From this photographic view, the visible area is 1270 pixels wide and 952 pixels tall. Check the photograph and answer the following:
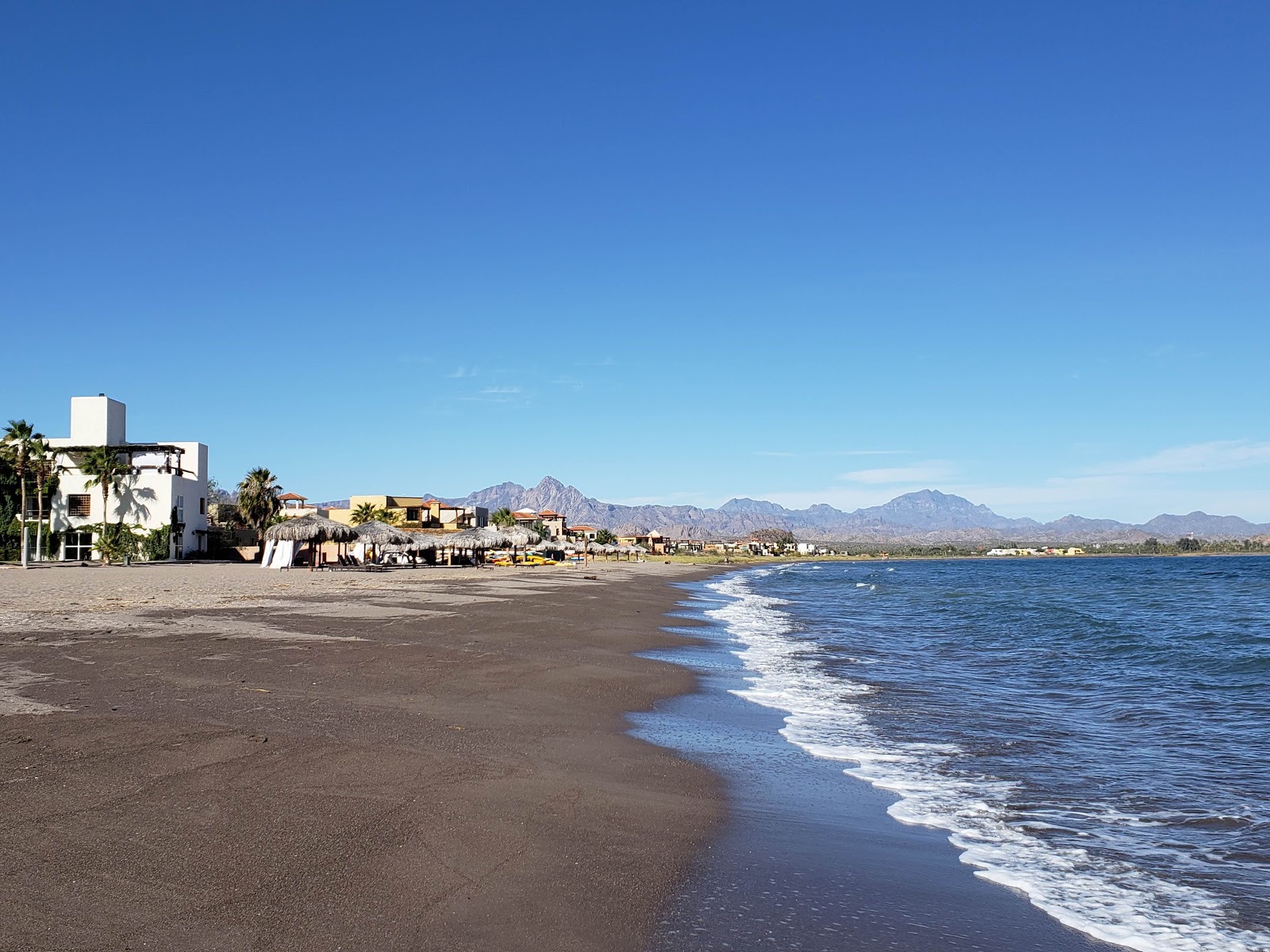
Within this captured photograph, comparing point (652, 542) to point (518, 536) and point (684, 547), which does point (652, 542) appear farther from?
point (518, 536)

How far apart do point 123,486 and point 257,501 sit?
55.6 ft

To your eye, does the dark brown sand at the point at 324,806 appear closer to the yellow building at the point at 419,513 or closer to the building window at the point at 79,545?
the building window at the point at 79,545

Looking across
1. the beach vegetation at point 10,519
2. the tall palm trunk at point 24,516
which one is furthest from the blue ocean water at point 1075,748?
the beach vegetation at point 10,519

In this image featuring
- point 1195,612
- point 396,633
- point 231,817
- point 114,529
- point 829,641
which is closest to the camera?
point 231,817

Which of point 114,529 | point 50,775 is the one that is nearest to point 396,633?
point 50,775

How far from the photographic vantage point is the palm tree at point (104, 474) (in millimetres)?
40375

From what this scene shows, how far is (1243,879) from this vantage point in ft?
16.8

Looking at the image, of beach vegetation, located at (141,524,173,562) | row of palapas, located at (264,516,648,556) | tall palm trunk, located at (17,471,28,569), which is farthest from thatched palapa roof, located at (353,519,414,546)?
tall palm trunk, located at (17,471,28,569)

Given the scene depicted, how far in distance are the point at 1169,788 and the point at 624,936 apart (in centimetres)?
546

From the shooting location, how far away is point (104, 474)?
4031 centimetres

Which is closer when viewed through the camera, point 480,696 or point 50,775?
point 50,775

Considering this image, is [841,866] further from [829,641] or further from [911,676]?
[829,641]

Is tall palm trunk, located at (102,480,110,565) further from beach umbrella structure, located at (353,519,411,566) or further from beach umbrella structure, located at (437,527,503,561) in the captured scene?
beach umbrella structure, located at (437,527,503,561)

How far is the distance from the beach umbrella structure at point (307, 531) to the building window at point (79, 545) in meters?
10.4
